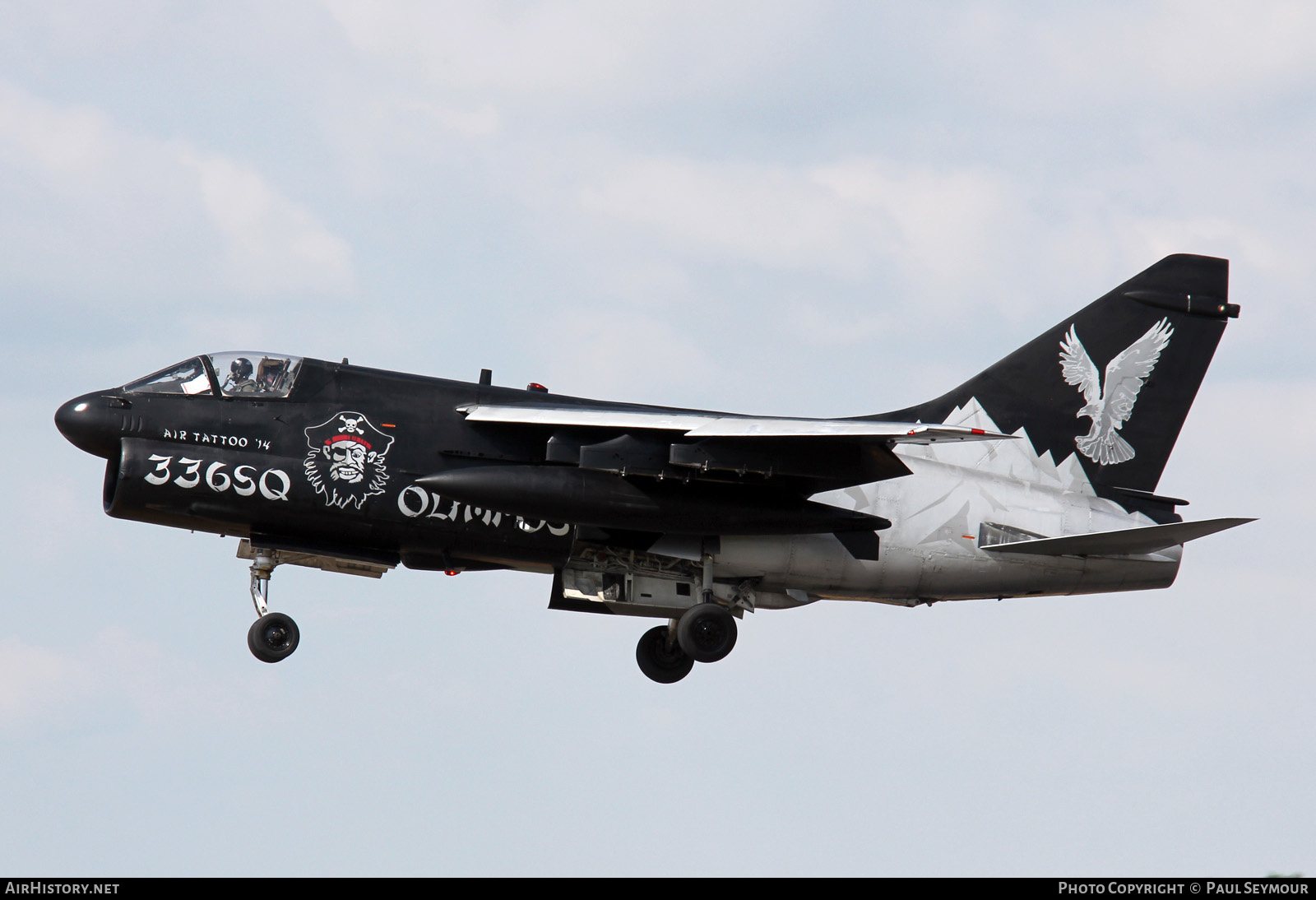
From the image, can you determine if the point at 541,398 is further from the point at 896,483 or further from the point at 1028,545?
the point at 1028,545

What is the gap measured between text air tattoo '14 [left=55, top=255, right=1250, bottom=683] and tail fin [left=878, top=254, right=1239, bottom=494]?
0.04 meters

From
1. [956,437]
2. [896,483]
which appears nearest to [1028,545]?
[896,483]

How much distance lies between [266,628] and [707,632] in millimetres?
5467

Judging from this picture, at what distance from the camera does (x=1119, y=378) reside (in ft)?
69.4

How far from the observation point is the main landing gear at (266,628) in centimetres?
1797

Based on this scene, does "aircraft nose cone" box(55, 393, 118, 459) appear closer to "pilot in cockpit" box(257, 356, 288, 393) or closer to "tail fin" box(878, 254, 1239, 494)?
"pilot in cockpit" box(257, 356, 288, 393)

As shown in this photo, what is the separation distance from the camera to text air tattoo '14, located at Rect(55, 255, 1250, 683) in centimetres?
1752

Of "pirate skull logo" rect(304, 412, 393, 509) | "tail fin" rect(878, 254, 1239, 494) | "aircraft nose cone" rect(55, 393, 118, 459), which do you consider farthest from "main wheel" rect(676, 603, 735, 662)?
"aircraft nose cone" rect(55, 393, 118, 459)

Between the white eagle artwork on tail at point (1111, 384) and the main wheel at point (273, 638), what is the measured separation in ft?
36.0

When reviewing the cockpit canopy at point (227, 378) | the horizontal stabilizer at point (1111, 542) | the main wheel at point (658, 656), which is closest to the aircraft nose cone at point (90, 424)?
the cockpit canopy at point (227, 378)

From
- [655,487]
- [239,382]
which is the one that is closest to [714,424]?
[655,487]

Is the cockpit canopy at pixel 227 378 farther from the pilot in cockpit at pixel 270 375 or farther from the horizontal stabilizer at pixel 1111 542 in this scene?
the horizontal stabilizer at pixel 1111 542

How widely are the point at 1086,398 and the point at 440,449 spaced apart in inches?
367

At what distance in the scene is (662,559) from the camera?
19.3 meters
